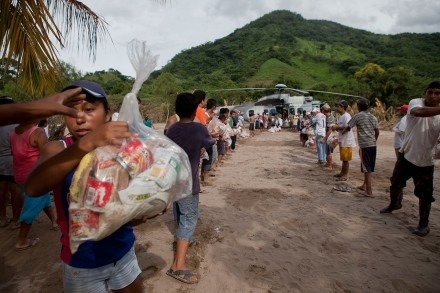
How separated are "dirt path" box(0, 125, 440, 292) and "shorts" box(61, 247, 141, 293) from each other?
1.33 meters

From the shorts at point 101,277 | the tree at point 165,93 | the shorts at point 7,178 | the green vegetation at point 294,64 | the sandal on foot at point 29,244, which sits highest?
the green vegetation at point 294,64

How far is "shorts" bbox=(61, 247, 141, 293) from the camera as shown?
1463mm

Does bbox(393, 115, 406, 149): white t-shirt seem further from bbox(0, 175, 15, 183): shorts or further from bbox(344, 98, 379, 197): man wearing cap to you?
bbox(0, 175, 15, 183): shorts

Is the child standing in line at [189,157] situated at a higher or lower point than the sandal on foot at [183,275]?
higher

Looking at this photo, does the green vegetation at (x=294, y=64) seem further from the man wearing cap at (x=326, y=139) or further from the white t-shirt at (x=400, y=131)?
the white t-shirt at (x=400, y=131)

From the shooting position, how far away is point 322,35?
327 feet

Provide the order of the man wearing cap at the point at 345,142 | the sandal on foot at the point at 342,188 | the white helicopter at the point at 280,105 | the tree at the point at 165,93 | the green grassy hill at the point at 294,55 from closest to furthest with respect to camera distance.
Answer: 1. the sandal on foot at the point at 342,188
2. the man wearing cap at the point at 345,142
3. the white helicopter at the point at 280,105
4. the tree at the point at 165,93
5. the green grassy hill at the point at 294,55

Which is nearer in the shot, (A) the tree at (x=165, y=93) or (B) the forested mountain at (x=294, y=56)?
(A) the tree at (x=165, y=93)

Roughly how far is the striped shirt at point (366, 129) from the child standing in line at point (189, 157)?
380cm

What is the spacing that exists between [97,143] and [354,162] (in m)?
9.38

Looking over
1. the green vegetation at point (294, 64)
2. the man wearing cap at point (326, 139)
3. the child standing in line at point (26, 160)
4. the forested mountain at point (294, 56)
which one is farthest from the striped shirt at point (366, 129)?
the forested mountain at point (294, 56)

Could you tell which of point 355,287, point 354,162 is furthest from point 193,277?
point 354,162

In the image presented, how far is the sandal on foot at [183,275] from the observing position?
2.88m

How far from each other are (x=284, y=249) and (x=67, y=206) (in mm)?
2849
